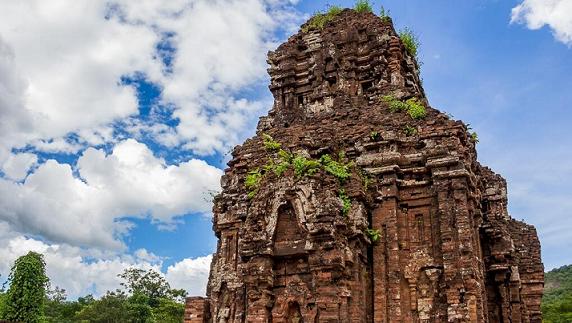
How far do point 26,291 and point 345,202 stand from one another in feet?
78.2

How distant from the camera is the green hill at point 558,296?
4131cm

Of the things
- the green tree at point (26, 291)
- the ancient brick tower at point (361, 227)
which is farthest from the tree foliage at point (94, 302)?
the ancient brick tower at point (361, 227)

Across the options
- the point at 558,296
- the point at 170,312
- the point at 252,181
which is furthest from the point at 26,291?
the point at 558,296

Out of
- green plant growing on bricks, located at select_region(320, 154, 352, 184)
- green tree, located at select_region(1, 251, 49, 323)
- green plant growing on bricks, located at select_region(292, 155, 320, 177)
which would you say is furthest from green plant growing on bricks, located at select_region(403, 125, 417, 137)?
green tree, located at select_region(1, 251, 49, 323)

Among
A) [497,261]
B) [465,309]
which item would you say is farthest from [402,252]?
[497,261]

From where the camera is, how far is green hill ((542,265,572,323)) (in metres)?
41.3

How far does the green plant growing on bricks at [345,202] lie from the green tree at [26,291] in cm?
2358

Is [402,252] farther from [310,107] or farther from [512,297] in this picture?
[310,107]

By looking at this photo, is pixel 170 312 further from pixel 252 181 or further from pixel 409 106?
pixel 409 106

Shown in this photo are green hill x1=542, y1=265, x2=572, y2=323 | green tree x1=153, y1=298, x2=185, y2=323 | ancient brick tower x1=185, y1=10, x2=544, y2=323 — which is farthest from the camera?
green tree x1=153, y1=298, x2=185, y2=323

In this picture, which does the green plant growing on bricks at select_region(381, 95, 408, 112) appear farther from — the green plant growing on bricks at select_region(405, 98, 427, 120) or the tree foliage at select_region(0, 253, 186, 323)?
the tree foliage at select_region(0, 253, 186, 323)

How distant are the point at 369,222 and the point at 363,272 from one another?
129cm

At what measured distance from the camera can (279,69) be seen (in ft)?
60.7

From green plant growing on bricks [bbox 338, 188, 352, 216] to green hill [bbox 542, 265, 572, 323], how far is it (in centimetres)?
3454
